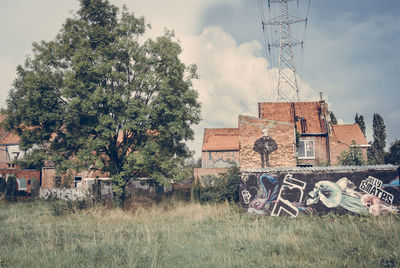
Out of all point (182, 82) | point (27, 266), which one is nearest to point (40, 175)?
point (182, 82)

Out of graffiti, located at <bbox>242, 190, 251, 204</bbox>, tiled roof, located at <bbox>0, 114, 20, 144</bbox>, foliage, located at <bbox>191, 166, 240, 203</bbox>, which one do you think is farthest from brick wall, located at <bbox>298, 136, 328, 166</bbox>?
tiled roof, located at <bbox>0, 114, 20, 144</bbox>

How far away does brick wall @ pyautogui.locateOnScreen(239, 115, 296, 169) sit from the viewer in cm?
1922

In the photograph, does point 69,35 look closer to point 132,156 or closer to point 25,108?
point 25,108

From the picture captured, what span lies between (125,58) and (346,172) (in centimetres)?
1391

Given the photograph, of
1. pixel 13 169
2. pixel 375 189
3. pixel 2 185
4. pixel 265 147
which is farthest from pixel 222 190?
pixel 13 169

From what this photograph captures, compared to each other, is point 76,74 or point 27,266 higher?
point 76,74

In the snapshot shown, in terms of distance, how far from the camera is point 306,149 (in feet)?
89.7

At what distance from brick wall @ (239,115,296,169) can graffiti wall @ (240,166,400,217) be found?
14.7 ft

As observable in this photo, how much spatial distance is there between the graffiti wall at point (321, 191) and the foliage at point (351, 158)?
40.5 ft

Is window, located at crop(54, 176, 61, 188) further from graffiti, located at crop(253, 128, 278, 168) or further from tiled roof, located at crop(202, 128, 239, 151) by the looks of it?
graffiti, located at crop(253, 128, 278, 168)

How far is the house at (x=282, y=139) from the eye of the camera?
1930 cm

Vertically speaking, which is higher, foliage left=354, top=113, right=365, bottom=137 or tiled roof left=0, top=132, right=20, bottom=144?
foliage left=354, top=113, right=365, bottom=137

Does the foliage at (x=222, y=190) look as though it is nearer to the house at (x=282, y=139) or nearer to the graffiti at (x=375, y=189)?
the house at (x=282, y=139)

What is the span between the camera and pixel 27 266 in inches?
270
